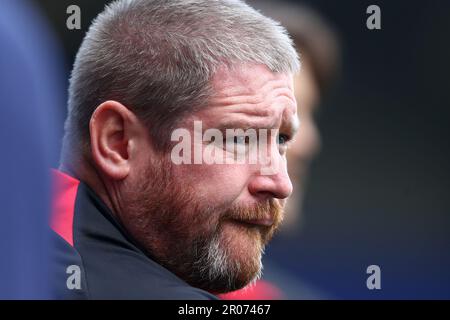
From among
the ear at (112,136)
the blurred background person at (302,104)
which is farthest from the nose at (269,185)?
the blurred background person at (302,104)

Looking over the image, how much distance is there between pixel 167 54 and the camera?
1.50 metres

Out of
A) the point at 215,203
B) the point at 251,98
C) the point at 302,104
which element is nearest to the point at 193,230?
the point at 215,203

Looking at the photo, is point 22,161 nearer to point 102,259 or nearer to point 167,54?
point 102,259

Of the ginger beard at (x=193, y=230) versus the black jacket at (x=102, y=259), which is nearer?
the black jacket at (x=102, y=259)

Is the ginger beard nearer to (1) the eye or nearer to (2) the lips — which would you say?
(2) the lips

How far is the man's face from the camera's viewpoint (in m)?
1.53

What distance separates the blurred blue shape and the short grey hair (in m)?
0.80

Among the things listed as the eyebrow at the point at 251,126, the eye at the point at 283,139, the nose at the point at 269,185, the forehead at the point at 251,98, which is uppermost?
the forehead at the point at 251,98

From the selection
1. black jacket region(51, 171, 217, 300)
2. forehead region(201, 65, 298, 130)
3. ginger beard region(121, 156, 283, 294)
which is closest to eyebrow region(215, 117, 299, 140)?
forehead region(201, 65, 298, 130)

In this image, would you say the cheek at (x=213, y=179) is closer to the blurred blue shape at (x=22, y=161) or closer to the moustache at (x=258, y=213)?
the moustache at (x=258, y=213)

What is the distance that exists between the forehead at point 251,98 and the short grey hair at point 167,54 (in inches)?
0.8

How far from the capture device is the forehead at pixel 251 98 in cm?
153

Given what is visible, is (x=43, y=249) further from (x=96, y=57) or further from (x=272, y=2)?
(x=272, y=2)
